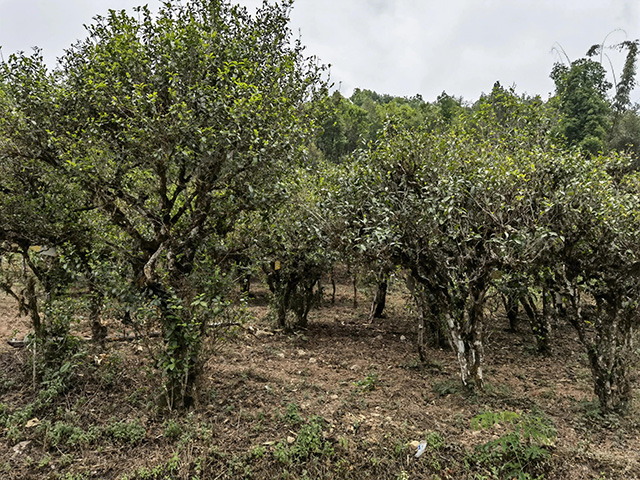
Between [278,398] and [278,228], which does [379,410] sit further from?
[278,228]

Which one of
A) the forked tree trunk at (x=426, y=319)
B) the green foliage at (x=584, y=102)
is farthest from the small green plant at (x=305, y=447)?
the green foliage at (x=584, y=102)

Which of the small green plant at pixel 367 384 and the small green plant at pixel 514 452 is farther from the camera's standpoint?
the small green plant at pixel 367 384

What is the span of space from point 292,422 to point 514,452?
8.82ft

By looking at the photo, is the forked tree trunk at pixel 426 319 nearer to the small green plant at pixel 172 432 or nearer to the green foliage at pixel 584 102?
the small green plant at pixel 172 432

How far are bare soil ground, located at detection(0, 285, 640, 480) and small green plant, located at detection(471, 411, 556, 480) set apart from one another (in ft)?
0.24

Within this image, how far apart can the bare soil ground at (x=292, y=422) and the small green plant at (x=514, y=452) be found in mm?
73

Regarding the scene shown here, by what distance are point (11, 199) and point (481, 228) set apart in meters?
7.20

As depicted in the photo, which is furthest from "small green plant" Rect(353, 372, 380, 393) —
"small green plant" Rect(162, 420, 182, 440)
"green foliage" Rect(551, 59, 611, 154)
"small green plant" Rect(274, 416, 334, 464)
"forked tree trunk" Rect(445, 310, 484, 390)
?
"green foliage" Rect(551, 59, 611, 154)

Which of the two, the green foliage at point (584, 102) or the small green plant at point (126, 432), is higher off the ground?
the green foliage at point (584, 102)

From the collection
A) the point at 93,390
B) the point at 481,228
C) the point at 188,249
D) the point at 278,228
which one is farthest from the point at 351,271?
the point at 93,390

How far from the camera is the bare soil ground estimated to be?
413 centimetres

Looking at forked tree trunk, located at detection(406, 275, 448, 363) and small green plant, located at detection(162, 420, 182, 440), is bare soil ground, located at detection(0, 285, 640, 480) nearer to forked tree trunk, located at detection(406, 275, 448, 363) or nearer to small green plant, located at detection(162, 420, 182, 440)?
small green plant, located at detection(162, 420, 182, 440)

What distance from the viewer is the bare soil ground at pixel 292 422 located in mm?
4133

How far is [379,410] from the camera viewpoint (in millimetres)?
5375
